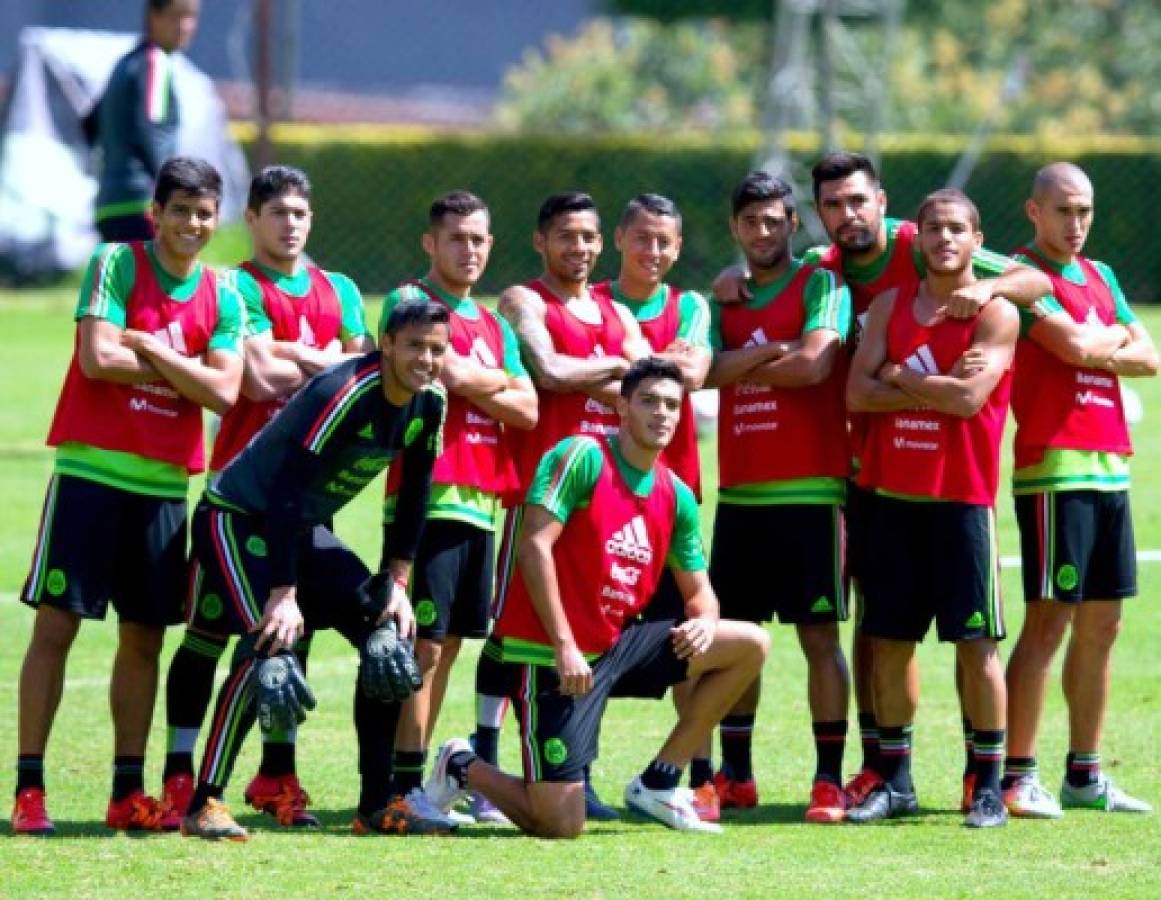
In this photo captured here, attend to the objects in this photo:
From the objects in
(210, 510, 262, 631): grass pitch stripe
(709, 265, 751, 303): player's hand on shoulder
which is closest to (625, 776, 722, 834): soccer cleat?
(210, 510, 262, 631): grass pitch stripe

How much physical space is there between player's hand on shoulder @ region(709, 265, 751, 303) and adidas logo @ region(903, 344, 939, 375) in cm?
80

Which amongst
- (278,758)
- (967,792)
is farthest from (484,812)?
(967,792)

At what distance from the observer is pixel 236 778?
9148 mm

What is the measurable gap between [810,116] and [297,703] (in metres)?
24.5

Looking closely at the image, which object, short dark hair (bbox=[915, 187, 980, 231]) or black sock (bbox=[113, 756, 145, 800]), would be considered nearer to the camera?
black sock (bbox=[113, 756, 145, 800])

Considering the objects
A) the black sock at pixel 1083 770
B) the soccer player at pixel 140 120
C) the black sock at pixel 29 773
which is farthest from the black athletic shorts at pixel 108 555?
the soccer player at pixel 140 120

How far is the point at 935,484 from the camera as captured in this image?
8391 millimetres

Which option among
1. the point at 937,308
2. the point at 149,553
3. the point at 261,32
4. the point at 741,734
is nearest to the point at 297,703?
the point at 149,553

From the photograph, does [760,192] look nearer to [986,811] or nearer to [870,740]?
[870,740]

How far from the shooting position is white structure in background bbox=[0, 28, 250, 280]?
28.1 meters

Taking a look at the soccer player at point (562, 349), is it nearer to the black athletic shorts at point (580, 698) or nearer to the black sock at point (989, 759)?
the black athletic shorts at point (580, 698)

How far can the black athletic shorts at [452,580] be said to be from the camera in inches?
336

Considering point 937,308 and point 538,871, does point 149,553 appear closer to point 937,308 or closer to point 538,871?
point 538,871

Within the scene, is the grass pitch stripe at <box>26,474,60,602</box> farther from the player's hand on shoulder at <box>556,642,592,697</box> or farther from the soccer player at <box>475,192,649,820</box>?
the player's hand on shoulder at <box>556,642,592,697</box>
